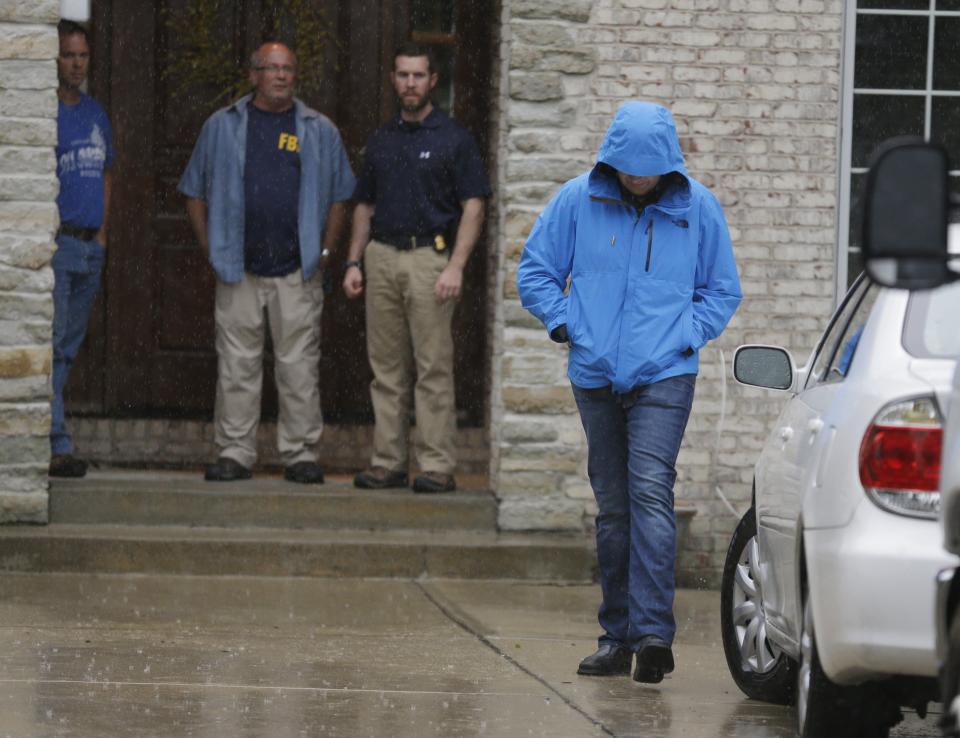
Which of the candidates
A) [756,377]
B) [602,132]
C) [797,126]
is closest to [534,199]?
[602,132]

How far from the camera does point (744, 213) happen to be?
1045 cm

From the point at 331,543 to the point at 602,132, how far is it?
2.54 metres

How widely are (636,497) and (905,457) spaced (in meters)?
2.32

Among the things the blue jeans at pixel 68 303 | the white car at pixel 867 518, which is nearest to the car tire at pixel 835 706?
the white car at pixel 867 518

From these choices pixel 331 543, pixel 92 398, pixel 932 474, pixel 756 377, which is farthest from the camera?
pixel 92 398

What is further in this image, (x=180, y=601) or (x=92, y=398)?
(x=92, y=398)

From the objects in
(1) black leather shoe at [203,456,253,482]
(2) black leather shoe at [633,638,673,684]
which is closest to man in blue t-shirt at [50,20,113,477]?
(1) black leather shoe at [203,456,253,482]

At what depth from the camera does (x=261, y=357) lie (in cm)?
1070

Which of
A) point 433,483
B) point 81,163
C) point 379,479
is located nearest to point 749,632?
point 433,483

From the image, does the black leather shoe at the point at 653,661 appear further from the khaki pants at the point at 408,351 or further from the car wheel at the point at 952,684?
the khaki pants at the point at 408,351

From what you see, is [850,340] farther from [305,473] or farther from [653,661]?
[305,473]

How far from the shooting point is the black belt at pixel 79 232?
1049 cm

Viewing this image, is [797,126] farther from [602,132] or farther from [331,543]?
[331,543]

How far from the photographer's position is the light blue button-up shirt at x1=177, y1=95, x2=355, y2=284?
10.6 m
